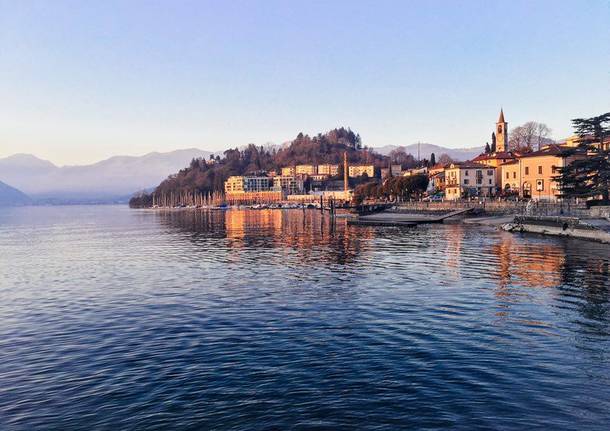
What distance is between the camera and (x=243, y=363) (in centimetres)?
1709

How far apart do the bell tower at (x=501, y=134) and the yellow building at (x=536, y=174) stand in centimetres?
5138

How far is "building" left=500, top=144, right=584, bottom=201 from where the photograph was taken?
101500mm

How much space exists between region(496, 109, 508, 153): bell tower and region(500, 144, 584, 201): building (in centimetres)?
5081

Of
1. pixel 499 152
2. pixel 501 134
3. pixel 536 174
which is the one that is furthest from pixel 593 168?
pixel 501 134

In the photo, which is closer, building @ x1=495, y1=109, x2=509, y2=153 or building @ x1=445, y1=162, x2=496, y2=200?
building @ x1=445, y1=162, x2=496, y2=200

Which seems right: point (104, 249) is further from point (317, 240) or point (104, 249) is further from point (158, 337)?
point (158, 337)

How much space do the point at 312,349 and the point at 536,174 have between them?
104917 mm

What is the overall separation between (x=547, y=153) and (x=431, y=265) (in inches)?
3031

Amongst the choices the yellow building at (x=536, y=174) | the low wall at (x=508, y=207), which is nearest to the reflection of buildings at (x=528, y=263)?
the low wall at (x=508, y=207)

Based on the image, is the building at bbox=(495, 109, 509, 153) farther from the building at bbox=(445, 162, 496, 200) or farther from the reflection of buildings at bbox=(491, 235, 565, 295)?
the reflection of buildings at bbox=(491, 235, 565, 295)

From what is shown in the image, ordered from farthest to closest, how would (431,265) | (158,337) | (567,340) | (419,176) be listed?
(419,176) → (431,265) → (158,337) → (567,340)

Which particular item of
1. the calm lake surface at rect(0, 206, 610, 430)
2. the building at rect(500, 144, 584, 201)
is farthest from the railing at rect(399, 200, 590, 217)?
the calm lake surface at rect(0, 206, 610, 430)

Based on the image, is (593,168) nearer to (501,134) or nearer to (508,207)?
(508,207)

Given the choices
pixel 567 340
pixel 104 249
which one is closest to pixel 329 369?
pixel 567 340
